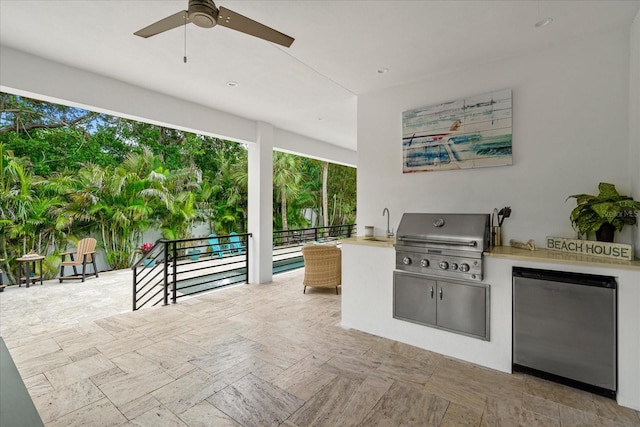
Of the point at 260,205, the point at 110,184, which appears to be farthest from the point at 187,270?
the point at 110,184

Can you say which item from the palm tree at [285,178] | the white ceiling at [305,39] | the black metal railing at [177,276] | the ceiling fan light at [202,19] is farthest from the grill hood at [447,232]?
the palm tree at [285,178]

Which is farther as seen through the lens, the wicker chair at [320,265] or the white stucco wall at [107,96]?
the wicker chair at [320,265]

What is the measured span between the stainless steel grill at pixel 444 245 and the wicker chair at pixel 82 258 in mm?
7199

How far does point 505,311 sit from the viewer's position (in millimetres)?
2582

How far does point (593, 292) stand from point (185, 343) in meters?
3.53

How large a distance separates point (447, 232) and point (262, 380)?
206 cm

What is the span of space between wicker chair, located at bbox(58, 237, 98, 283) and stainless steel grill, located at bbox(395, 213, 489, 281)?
7.20 m

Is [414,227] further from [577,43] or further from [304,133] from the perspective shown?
[304,133]

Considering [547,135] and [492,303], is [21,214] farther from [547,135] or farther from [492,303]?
[547,135]

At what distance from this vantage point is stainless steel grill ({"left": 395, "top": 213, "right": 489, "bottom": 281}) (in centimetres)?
269

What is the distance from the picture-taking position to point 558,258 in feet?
7.75

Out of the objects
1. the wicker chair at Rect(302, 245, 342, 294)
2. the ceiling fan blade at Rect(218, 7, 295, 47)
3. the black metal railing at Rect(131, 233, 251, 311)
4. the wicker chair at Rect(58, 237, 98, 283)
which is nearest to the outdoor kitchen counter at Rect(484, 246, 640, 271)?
the ceiling fan blade at Rect(218, 7, 295, 47)

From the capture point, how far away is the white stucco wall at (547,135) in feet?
8.65

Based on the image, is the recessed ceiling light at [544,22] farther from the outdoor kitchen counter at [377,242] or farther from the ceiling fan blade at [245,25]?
the outdoor kitchen counter at [377,242]
